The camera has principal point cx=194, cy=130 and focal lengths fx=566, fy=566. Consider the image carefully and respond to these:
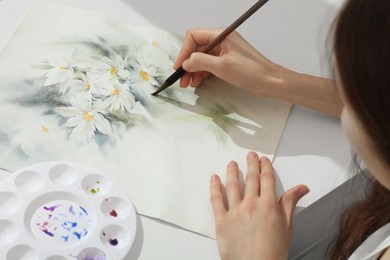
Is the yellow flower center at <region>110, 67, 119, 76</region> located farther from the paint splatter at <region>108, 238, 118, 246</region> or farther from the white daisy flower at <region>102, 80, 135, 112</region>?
the paint splatter at <region>108, 238, 118, 246</region>

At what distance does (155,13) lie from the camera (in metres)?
0.94

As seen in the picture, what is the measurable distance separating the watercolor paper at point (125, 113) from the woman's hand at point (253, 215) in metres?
0.02

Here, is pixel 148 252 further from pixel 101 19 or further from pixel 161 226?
pixel 101 19

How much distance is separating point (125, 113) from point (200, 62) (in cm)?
13

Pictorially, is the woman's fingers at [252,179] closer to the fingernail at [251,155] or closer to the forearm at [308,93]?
the fingernail at [251,155]

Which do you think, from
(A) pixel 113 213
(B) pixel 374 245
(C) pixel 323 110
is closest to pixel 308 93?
(C) pixel 323 110

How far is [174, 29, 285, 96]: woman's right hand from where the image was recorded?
0.84 meters

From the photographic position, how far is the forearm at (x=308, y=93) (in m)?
0.85

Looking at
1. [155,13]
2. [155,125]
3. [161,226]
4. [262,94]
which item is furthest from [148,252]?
[155,13]

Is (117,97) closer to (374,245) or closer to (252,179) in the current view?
(252,179)

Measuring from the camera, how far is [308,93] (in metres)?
0.85

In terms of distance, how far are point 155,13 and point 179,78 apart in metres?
0.15

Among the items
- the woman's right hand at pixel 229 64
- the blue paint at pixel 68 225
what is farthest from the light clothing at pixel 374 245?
the blue paint at pixel 68 225

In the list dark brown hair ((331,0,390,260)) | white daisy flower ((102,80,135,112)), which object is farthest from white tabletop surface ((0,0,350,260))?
dark brown hair ((331,0,390,260))
